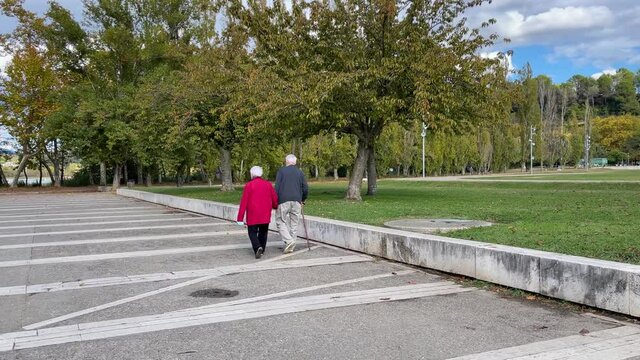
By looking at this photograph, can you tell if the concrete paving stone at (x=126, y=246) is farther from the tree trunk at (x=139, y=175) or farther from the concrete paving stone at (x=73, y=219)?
the tree trunk at (x=139, y=175)

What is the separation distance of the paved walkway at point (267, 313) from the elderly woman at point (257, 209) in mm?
359

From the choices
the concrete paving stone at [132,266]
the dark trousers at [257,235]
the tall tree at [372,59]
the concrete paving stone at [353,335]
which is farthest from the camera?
the tall tree at [372,59]

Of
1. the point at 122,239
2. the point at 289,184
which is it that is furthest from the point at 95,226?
the point at 289,184

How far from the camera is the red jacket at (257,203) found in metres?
9.66

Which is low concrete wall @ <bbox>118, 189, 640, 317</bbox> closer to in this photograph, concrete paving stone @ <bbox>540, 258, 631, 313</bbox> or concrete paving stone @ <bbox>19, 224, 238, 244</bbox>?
concrete paving stone @ <bbox>540, 258, 631, 313</bbox>

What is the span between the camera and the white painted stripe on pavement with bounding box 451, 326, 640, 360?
15.0 ft

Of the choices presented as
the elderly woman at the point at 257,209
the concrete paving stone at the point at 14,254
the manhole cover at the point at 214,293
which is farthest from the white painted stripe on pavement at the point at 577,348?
the concrete paving stone at the point at 14,254

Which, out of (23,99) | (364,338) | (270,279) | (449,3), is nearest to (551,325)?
(364,338)

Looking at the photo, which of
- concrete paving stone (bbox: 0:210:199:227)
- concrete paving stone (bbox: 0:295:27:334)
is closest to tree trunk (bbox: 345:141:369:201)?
concrete paving stone (bbox: 0:210:199:227)

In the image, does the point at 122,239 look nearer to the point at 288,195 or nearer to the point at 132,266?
the point at 132,266

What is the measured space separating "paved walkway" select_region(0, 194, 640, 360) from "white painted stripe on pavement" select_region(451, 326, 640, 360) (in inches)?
0.7

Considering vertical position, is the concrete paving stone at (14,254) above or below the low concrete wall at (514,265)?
below

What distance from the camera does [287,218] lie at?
409 inches

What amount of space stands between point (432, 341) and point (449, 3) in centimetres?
1629
